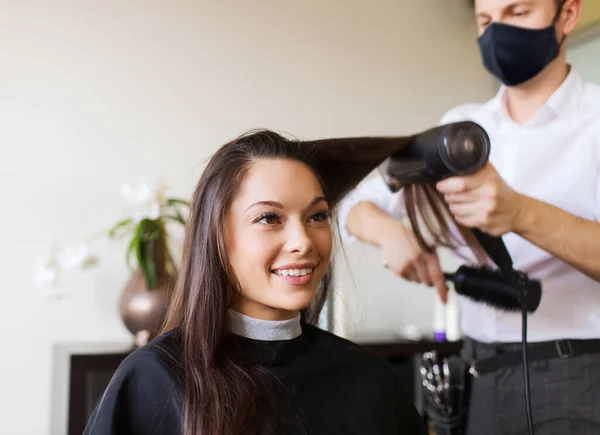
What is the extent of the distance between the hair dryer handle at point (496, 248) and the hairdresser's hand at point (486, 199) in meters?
0.08

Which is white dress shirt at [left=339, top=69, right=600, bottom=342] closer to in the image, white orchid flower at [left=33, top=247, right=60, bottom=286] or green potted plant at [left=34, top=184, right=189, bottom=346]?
green potted plant at [left=34, top=184, right=189, bottom=346]

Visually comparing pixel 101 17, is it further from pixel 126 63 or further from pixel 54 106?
pixel 54 106

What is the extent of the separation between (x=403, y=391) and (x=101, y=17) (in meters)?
2.08

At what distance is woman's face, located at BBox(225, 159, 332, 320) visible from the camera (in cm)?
103

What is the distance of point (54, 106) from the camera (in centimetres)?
256

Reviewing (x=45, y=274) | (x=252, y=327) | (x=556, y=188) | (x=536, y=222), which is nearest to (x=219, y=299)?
(x=252, y=327)

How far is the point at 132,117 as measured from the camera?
2.70 metres

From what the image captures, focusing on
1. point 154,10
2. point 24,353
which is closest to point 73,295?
point 24,353

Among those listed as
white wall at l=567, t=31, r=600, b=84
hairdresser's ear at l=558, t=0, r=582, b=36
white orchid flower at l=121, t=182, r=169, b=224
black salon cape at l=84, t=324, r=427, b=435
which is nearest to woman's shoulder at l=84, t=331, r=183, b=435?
black salon cape at l=84, t=324, r=427, b=435

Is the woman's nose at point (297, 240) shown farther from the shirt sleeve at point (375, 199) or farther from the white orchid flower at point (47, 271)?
the white orchid flower at point (47, 271)

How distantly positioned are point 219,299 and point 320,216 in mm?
214

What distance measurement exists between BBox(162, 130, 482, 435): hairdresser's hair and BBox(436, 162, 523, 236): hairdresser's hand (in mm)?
217

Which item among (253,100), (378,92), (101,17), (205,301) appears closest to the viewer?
(205,301)

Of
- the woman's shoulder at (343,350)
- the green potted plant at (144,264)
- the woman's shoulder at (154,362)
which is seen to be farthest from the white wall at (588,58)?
the woman's shoulder at (154,362)
